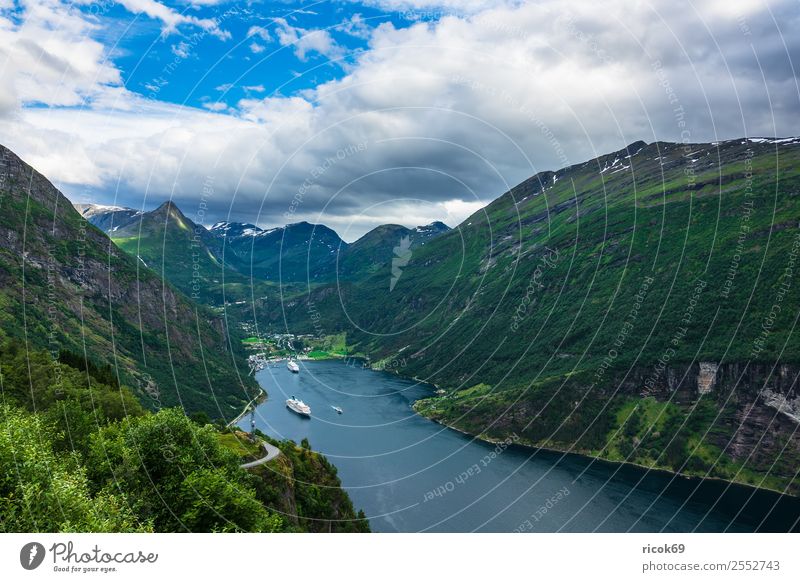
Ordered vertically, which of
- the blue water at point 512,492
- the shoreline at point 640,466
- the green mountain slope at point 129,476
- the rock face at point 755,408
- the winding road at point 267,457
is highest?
the green mountain slope at point 129,476

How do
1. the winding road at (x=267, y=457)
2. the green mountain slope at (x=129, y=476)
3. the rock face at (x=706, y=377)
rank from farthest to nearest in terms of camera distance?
the rock face at (x=706, y=377) < the winding road at (x=267, y=457) < the green mountain slope at (x=129, y=476)

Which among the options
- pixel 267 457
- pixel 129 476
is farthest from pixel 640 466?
pixel 129 476

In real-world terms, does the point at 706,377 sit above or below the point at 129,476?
below

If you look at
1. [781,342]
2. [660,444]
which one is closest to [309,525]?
[660,444]

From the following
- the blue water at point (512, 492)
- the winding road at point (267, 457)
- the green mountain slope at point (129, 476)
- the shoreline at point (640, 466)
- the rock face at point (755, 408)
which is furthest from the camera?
the rock face at point (755, 408)

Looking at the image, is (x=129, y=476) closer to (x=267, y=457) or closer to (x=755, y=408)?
(x=267, y=457)

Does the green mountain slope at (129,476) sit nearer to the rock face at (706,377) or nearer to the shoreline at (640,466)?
the shoreline at (640,466)

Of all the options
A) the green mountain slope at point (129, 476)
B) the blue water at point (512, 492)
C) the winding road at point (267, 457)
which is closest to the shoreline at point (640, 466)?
the blue water at point (512, 492)

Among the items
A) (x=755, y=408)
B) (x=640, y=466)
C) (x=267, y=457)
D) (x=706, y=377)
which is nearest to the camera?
(x=267, y=457)

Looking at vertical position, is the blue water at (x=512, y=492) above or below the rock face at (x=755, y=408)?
below

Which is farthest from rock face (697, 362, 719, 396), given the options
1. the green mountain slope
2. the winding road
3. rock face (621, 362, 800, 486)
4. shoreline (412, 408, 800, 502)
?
the winding road
